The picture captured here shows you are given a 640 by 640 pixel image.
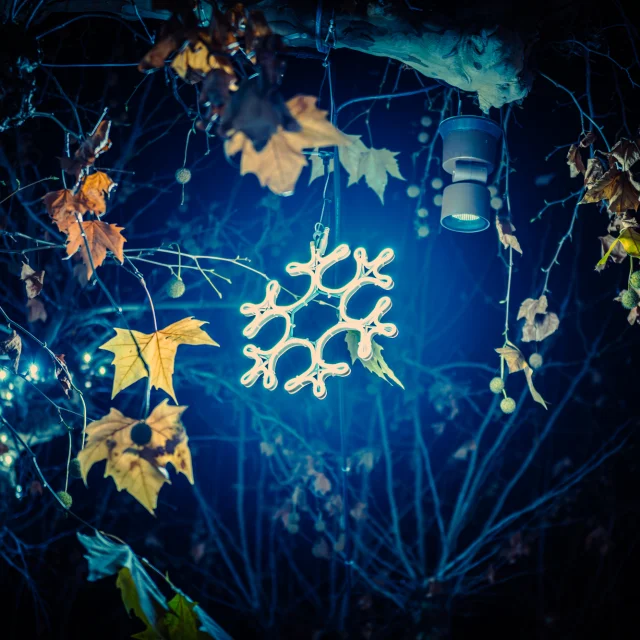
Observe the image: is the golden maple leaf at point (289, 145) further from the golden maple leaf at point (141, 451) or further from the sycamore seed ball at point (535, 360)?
the sycamore seed ball at point (535, 360)

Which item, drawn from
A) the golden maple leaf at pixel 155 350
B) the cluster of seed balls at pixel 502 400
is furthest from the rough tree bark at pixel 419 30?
the cluster of seed balls at pixel 502 400

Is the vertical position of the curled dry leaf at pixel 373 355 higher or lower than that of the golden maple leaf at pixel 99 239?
lower

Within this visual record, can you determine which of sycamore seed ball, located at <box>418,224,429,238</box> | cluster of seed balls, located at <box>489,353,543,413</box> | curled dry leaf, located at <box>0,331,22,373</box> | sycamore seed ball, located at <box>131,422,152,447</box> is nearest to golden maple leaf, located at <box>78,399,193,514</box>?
sycamore seed ball, located at <box>131,422,152,447</box>

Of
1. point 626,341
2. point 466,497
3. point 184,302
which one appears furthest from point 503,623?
point 184,302

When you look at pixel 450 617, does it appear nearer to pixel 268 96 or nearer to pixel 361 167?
pixel 361 167

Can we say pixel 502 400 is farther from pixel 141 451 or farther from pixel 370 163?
pixel 141 451

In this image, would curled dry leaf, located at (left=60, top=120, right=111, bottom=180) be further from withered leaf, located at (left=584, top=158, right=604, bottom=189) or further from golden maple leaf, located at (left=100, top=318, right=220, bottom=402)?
withered leaf, located at (left=584, top=158, right=604, bottom=189)
